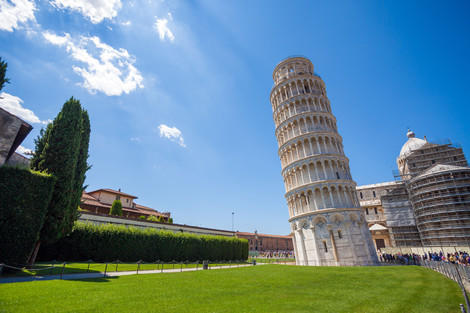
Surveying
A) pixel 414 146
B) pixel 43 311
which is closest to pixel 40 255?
pixel 43 311

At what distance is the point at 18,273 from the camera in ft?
43.8

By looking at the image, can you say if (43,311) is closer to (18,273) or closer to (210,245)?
(18,273)

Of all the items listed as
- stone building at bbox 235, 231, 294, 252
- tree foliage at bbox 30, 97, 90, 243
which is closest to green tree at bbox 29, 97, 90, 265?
tree foliage at bbox 30, 97, 90, 243

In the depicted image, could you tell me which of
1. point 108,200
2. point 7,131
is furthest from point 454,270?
point 108,200

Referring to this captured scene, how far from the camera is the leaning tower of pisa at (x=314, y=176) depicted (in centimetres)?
3052

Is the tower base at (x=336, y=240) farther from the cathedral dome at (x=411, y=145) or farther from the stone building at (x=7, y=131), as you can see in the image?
the cathedral dome at (x=411, y=145)

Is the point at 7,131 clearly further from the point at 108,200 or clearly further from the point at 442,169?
the point at 442,169

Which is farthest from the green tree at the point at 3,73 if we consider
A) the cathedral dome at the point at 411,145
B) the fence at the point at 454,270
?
the cathedral dome at the point at 411,145

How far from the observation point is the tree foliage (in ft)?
53.3

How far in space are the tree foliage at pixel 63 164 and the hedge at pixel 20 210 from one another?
1438 millimetres

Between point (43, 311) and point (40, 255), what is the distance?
18269 mm

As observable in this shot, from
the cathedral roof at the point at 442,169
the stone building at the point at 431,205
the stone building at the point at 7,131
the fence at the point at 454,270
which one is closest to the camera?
the fence at the point at 454,270

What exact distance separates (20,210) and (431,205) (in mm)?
53633

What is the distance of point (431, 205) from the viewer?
38.0 metres
